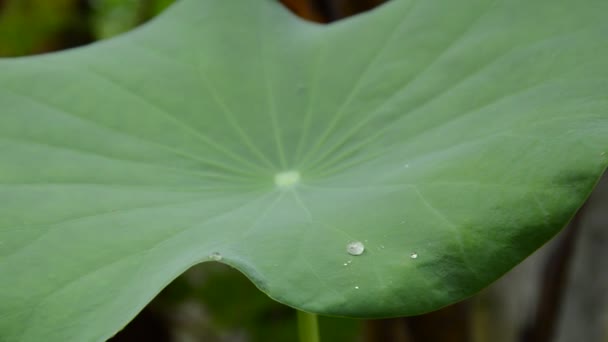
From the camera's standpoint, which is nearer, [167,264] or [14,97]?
[167,264]

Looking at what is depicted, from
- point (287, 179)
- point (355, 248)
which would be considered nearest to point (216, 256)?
point (355, 248)

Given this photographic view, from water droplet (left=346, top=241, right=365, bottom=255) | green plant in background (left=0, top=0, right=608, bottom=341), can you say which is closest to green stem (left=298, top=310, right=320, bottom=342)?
green plant in background (left=0, top=0, right=608, bottom=341)

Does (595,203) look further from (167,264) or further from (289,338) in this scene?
(167,264)

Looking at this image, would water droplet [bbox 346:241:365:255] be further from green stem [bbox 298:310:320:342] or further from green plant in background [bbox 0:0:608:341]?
green stem [bbox 298:310:320:342]

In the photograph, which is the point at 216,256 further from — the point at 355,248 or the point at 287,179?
the point at 287,179

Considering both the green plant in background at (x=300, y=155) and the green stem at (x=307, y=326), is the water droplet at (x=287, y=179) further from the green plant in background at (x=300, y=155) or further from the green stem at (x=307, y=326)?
the green stem at (x=307, y=326)

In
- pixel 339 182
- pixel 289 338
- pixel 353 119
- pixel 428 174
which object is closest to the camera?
pixel 428 174

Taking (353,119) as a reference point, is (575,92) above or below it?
below

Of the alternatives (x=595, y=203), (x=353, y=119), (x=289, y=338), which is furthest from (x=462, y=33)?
(x=289, y=338)
